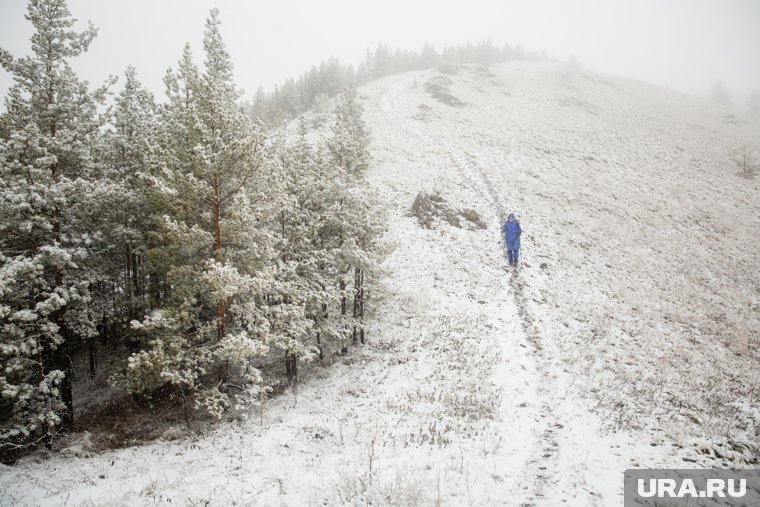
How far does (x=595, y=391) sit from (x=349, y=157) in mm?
13173

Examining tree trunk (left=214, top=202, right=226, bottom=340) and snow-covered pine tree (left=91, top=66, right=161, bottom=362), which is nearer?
tree trunk (left=214, top=202, right=226, bottom=340)

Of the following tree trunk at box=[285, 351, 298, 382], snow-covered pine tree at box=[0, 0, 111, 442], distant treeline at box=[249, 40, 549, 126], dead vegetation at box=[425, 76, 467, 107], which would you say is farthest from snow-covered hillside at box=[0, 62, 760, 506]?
distant treeline at box=[249, 40, 549, 126]

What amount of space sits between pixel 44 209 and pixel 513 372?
15786 mm

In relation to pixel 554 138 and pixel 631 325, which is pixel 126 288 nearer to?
pixel 631 325

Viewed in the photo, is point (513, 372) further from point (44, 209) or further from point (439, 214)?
point (439, 214)

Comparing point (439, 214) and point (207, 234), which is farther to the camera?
point (439, 214)

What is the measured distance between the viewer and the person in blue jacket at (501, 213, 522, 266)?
21.3 m

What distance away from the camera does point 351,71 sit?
93.3m

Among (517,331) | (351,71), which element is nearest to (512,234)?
(517,331)

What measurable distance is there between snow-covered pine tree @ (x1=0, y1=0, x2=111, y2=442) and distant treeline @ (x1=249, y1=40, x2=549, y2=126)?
3441 cm

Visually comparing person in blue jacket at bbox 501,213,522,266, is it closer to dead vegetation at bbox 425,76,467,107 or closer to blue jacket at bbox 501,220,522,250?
blue jacket at bbox 501,220,522,250

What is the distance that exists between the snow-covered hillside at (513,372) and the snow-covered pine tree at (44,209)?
8.22 ft

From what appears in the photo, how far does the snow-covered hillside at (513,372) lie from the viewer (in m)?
8.45

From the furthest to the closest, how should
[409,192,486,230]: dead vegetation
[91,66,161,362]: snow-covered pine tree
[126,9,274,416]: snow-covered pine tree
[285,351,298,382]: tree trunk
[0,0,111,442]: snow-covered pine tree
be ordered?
[409,192,486,230]: dead vegetation < [285,351,298,382]: tree trunk < [91,66,161,362]: snow-covered pine tree < [0,0,111,442]: snow-covered pine tree < [126,9,274,416]: snow-covered pine tree
